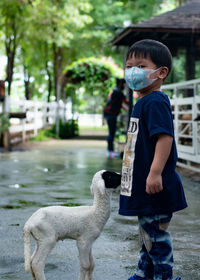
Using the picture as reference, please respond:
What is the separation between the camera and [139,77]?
335 centimetres

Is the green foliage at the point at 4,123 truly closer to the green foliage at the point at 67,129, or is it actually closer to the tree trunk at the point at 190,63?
the tree trunk at the point at 190,63

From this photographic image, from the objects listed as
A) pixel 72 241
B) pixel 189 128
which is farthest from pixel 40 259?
pixel 189 128

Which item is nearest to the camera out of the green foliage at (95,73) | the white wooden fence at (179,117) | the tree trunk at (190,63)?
the white wooden fence at (179,117)

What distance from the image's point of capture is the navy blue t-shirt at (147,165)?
3203mm

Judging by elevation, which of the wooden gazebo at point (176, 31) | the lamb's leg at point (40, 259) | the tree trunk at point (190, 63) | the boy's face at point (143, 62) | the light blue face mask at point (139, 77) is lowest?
the lamb's leg at point (40, 259)

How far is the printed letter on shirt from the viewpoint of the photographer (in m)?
3.29

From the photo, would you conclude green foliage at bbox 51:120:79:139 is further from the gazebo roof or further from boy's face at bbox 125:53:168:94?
boy's face at bbox 125:53:168:94

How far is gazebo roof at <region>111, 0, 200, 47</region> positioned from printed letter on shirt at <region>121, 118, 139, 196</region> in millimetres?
10893

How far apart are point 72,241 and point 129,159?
5.71ft

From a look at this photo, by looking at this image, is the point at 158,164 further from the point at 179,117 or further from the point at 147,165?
the point at 179,117

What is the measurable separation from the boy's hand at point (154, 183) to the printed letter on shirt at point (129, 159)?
159 mm

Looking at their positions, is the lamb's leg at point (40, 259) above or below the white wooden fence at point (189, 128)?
below

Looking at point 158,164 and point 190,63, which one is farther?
point 190,63

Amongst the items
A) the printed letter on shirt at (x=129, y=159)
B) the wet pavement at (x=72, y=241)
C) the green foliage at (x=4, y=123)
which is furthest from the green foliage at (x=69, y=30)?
the printed letter on shirt at (x=129, y=159)
